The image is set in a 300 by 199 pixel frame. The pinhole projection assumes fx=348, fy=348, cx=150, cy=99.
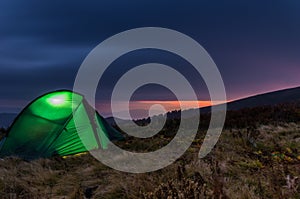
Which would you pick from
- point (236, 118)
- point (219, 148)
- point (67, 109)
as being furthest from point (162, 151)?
point (236, 118)

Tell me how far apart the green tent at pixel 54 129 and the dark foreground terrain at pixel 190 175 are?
0.62m

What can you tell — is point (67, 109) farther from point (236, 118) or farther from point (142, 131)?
point (236, 118)

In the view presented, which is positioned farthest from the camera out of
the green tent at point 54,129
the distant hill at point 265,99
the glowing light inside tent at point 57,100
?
the distant hill at point 265,99

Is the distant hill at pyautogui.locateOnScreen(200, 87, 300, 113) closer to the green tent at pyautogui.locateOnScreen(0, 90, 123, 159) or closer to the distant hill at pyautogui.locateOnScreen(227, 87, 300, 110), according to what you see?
the distant hill at pyautogui.locateOnScreen(227, 87, 300, 110)

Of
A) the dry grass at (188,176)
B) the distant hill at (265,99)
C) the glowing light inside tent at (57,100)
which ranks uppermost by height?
the distant hill at (265,99)

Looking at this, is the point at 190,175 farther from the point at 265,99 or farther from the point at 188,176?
the point at 265,99

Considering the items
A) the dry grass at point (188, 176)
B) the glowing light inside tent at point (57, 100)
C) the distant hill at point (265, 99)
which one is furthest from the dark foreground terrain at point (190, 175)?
the distant hill at point (265, 99)

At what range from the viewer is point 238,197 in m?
4.92

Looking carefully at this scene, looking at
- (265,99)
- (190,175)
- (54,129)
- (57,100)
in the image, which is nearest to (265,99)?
(265,99)

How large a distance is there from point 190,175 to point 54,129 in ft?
18.1

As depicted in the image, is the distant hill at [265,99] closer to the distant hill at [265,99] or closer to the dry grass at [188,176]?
the distant hill at [265,99]

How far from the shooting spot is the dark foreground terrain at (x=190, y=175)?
464cm

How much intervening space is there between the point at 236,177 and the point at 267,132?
5.32 metres

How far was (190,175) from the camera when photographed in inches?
245
